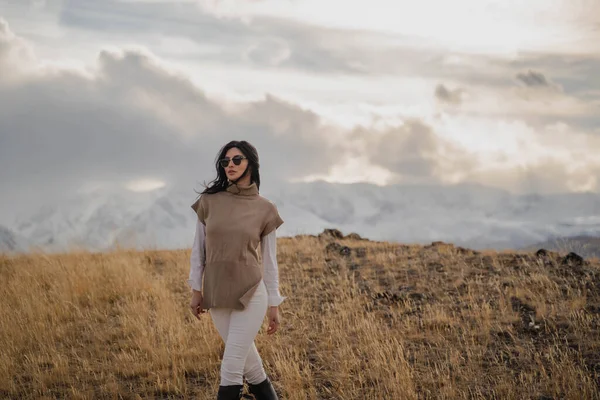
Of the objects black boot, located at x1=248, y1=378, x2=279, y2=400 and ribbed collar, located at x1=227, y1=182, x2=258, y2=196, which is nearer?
ribbed collar, located at x1=227, y1=182, x2=258, y2=196

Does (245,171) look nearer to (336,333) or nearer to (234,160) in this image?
(234,160)

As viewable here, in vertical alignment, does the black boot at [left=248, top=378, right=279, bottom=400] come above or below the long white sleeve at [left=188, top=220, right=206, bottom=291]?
below

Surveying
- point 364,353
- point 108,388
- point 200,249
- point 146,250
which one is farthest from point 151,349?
point 146,250

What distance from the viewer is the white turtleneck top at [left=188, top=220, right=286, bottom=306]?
4.28m

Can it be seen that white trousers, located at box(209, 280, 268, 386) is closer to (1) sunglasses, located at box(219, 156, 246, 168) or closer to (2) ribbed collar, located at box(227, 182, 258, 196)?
(2) ribbed collar, located at box(227, 182, 258, 196)

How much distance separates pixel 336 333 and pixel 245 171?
410 centimetres

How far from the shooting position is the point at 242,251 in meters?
4.18

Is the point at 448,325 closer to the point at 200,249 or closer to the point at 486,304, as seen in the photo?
the point at 486,304

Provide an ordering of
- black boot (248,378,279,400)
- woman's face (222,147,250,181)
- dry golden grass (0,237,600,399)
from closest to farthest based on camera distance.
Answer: woman's face (222,147,250,181), black boot (248,378,279,400), dry golden grass (0,237,600,399)

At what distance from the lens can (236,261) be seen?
4.16 m

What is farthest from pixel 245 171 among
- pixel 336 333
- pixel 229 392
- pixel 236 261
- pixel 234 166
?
pixel 336 333

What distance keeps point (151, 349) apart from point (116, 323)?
6.16 ft

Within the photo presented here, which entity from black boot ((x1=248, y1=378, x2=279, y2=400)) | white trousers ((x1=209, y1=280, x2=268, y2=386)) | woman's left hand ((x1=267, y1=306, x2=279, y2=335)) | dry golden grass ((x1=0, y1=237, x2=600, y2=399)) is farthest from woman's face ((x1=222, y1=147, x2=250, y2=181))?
dry golden grass ((x1=0, y1=237, x2=600, y2=399))

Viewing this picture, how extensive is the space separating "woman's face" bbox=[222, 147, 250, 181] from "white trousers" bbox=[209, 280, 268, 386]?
790mm
